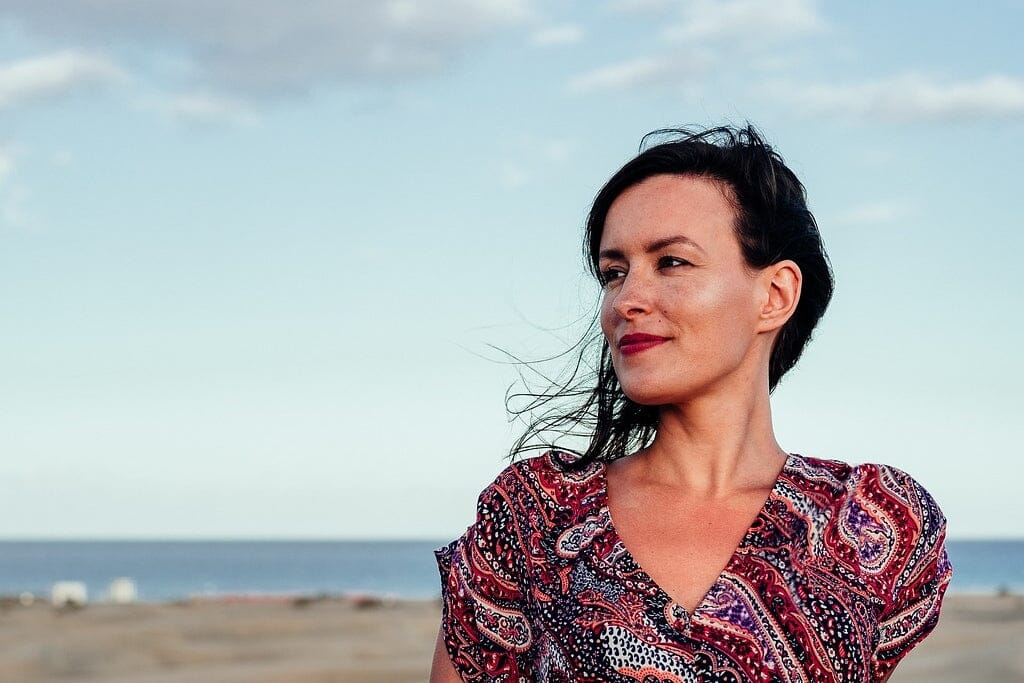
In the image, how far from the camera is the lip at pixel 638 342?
2.72 m

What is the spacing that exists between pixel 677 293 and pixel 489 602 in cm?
73

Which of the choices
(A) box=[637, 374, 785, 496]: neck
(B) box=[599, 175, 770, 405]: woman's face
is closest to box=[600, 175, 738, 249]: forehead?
(B) box=[599, 175, 770, 405]: woman's face

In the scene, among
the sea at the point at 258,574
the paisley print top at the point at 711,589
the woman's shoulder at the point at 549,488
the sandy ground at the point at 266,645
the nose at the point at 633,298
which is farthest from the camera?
the sea at the point at 258,574

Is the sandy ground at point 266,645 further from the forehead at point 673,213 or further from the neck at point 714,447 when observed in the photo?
the forehead at point 673,213

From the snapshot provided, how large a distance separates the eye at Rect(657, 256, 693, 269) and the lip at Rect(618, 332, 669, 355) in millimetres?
149

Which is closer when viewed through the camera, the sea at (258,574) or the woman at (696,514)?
the woman at (696,514)

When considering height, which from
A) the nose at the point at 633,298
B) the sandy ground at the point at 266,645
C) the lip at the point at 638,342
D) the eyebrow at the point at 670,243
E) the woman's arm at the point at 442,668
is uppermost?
the eyebrow at the point at 670,243

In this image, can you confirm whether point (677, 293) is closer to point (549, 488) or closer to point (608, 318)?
point (608, 318)

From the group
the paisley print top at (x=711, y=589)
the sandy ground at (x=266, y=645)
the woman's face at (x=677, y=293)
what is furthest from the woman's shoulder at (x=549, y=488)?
the sandy ground at (x=266, y=645)

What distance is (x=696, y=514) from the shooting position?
9.12 ft

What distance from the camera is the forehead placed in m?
2.77

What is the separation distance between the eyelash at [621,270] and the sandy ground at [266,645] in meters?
7.01

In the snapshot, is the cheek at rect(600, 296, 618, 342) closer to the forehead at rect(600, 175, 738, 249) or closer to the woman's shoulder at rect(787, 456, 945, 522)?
the forehead at rect(600, 175, 738, 249)

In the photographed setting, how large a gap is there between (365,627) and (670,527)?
10.3m
